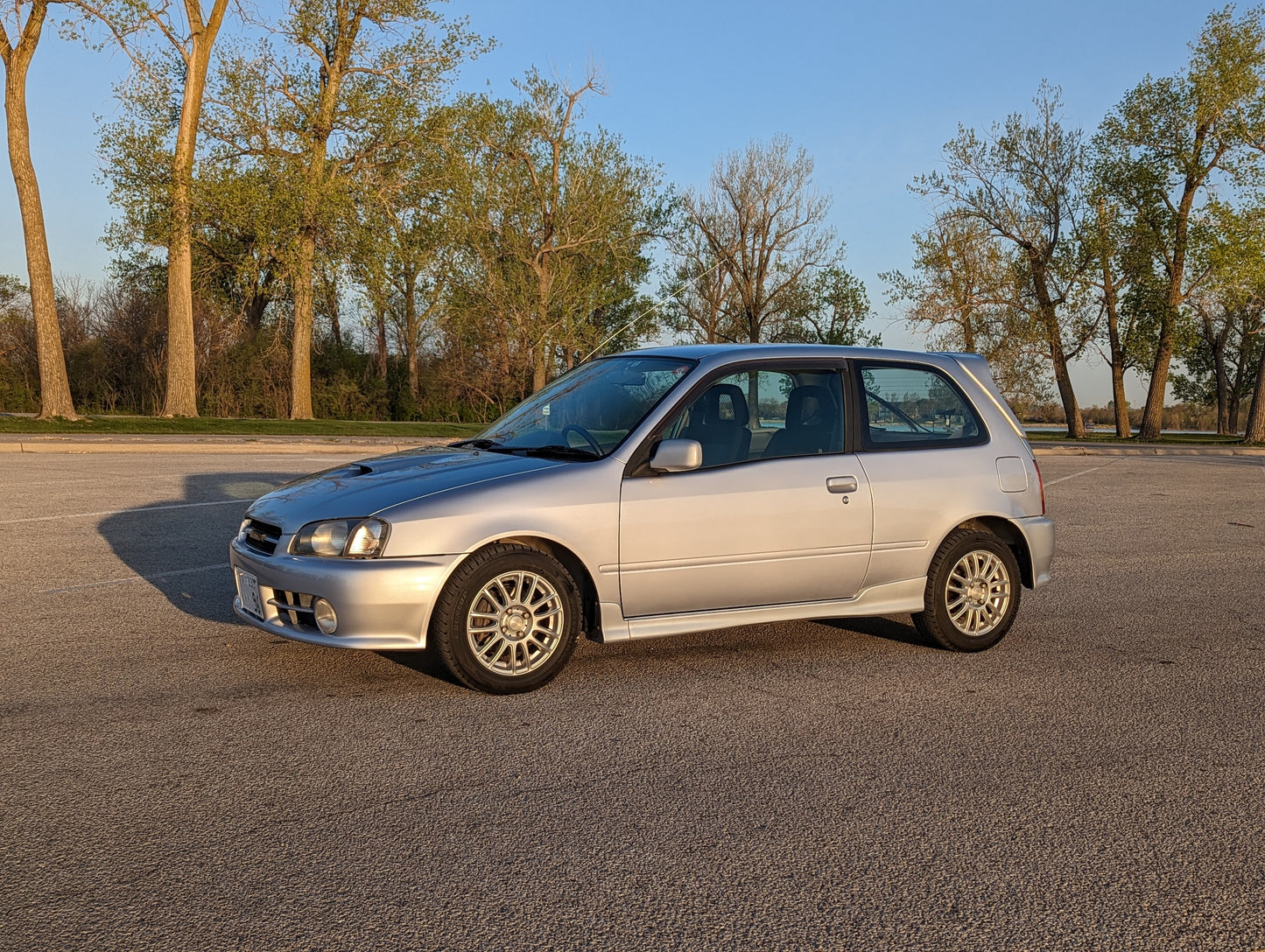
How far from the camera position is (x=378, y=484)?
5.27 m

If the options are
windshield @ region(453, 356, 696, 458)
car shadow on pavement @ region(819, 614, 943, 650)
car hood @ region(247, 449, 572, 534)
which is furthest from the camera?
car shadow on pavement @ region(819, 614, 943, 650)

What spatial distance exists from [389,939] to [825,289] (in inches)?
2070

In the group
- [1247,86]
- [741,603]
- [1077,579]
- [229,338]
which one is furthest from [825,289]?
[741,603]

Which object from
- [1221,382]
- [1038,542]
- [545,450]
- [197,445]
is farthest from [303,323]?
[1221,382]

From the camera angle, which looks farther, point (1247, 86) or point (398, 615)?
point (1247, 86)

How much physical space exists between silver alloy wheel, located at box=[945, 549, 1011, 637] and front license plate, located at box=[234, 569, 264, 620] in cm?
361

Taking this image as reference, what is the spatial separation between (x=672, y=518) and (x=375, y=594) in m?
1.45

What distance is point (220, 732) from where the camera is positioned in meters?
4.45

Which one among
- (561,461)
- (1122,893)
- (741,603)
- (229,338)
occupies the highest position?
(229,338)

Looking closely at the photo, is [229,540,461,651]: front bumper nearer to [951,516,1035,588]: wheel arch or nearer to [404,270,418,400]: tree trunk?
[951,516,1035,588]: wheel arch

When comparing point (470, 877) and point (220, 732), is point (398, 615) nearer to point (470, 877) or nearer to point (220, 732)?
point (220, 732)

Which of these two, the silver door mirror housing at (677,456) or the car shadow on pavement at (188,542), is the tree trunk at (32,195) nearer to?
the car shadow on pavement at (188,542)

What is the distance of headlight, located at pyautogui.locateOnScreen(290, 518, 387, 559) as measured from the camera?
16.2 ft

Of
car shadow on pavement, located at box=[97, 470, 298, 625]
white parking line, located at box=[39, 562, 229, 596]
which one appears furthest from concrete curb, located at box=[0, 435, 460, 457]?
white parking line, located at box=[39, 562, 229, 596]
